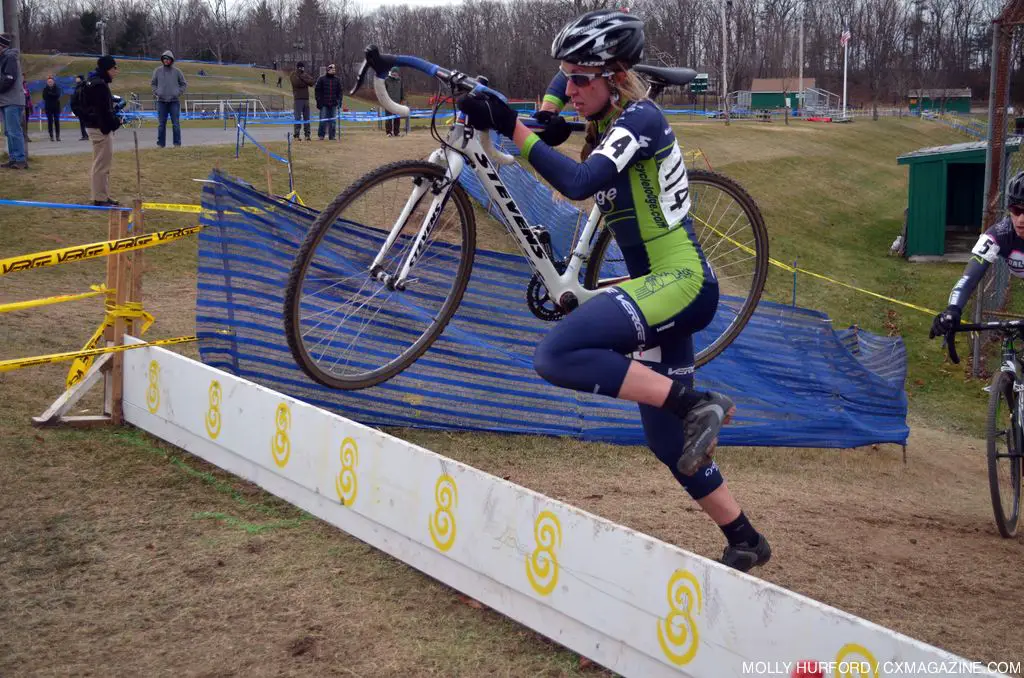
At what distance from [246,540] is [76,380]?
2.42 m

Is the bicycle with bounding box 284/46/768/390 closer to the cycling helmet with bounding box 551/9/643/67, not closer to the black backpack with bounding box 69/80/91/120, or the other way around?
the cycling helmet with bounding box 551/9/643/67

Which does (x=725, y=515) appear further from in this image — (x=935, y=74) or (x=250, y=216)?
(x=935, y=74)

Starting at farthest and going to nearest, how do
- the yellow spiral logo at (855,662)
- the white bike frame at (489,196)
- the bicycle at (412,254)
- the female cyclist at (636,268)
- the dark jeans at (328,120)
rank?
the dark jeans at (328,120) < the white bike frame at (489,196) < the bicycle at (412,254) < the female cyclist at (636,268) < the yellow spiral logo at (855,662)

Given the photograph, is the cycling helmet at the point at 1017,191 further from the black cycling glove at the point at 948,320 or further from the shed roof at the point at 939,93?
the shed roof at the point at 939,93

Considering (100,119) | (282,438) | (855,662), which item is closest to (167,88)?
(100,119)

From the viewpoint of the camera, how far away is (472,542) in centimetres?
457

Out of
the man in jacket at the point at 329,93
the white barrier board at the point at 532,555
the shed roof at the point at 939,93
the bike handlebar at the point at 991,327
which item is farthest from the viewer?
the shed roof at the point at 939,93

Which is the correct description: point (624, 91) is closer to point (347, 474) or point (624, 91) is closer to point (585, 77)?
point (585, 77)

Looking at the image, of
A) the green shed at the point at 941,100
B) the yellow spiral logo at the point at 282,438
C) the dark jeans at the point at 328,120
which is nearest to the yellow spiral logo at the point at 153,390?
the yellow spiral logo at the point at 282,438

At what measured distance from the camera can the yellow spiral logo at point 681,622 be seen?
12.1ft

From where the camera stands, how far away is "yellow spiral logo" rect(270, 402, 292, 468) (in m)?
5.59

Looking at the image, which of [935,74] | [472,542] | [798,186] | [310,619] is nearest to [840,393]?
[472,542]

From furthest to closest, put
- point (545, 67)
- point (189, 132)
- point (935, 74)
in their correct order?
point (935, 74), point (545, 67), point (189, 132)

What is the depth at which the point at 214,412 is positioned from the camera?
6.11m
